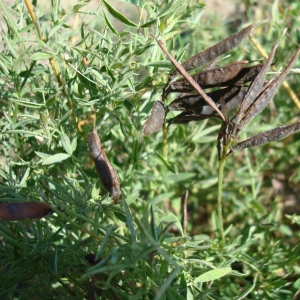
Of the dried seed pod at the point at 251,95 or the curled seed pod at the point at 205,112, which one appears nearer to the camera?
the dried seed pod at the point at 251,95

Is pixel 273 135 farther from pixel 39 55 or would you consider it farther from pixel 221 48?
pixel 39 55

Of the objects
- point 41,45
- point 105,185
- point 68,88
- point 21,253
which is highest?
point 41,45

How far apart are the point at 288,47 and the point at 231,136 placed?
90cm

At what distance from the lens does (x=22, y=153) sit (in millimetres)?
1190

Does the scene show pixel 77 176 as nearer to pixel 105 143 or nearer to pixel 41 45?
pixel 105 143

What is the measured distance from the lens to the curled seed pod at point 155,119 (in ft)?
3.32

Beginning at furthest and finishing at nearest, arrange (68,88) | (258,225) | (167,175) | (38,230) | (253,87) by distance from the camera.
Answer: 1. (167,175)
2. (258,225)
3. (68,88)
4. (38,230)
5. (253,87)

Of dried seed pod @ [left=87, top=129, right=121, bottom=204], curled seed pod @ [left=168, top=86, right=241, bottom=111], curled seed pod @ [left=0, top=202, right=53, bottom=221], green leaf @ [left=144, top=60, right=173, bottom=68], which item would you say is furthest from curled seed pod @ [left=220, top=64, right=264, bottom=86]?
curled seed pod @ [left=0, top=202, right=53, bottom=221]

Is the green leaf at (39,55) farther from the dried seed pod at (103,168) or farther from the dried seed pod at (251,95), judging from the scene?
the dried seed pod at (251,95)

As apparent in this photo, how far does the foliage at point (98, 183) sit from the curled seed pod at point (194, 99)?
93 mm

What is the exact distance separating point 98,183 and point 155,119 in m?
0.20

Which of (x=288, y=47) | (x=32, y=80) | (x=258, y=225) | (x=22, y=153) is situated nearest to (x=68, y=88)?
(x=32, y=80)

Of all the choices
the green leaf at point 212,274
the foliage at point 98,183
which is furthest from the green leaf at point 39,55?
the green leaf at point 212,274

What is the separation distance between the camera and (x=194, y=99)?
1045 millimetres
